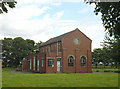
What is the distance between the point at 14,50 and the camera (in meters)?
72.9

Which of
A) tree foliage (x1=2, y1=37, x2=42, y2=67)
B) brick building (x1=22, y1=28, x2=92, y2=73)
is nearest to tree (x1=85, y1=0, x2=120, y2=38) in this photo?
brick building (x1=22, y1=28, x2=92, y2=73)

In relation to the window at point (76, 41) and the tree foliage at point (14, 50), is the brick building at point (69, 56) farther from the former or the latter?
the tree foliage at point (14, 50)

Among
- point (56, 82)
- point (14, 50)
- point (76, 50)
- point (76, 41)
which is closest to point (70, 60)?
point (76, 50)

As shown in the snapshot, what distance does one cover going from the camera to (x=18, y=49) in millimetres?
73562

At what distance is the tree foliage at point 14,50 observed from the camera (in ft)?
237

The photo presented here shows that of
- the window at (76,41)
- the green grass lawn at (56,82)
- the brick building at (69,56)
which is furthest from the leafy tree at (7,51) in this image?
the green grass lawn at (56,82)

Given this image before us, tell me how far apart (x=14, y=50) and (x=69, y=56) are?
109 ft

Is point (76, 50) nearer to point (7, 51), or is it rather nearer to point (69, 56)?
point (69, 56)

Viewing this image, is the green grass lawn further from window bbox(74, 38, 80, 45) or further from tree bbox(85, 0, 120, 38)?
window bbox(74, 38, 80, 45)

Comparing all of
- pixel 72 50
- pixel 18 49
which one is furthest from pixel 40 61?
pixel 18 49

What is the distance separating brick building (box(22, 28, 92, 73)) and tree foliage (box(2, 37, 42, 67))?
88.3 ft

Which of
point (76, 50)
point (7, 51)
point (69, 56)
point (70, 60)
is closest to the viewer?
point (69, 56)

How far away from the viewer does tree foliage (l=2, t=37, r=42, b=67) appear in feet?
237

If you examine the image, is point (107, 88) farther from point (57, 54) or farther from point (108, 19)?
point (57, 54)
